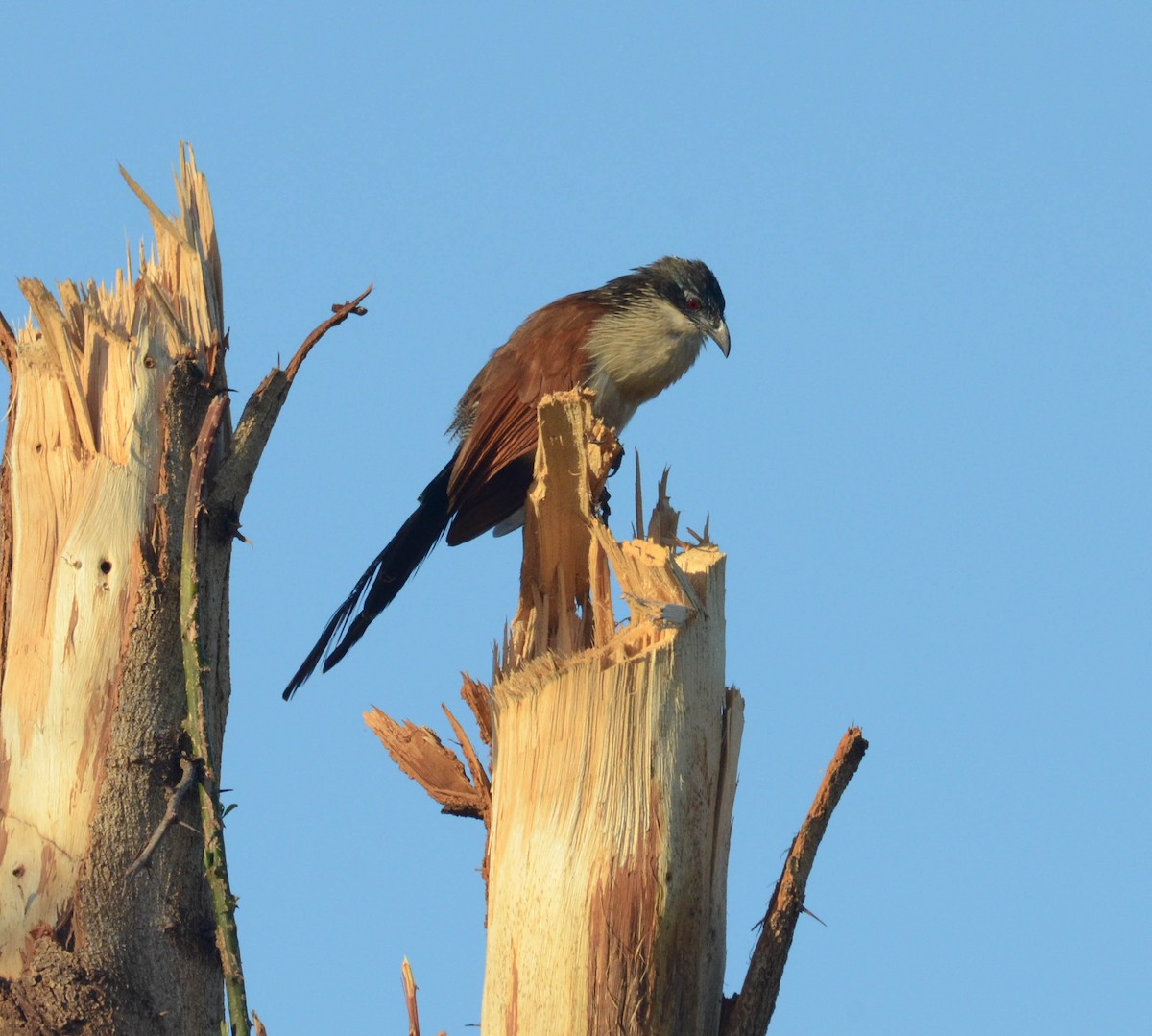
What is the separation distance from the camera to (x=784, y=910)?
342cm

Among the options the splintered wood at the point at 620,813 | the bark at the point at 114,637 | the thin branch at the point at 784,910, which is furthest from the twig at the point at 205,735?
the thin branch at the point at 784,910

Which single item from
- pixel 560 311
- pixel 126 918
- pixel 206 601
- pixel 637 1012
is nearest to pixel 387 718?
pixel 206 601

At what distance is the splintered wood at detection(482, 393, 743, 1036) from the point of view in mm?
3285

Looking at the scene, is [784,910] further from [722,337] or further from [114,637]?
[722,337]

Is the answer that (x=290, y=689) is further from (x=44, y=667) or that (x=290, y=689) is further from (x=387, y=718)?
(x=44, y=667)

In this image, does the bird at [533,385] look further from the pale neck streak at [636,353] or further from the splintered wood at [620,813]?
the splintered wood at [620,813]

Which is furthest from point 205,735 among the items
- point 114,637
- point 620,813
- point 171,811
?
point 620,813

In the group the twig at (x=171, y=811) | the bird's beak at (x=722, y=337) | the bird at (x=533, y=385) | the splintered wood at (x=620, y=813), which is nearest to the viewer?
the splintered wood at (x=620, y=813)

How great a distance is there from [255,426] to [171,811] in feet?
3.62

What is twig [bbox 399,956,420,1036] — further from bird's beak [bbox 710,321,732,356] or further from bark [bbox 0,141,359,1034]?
bird's beak [bbox 710,321,732,356]

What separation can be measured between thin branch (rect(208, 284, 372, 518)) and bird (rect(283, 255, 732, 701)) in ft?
3.87

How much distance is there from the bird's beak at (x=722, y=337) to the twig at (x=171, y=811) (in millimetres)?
3795

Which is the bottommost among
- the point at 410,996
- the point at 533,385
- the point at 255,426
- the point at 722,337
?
the point at 410,996

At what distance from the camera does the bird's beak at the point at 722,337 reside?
6.65 m
